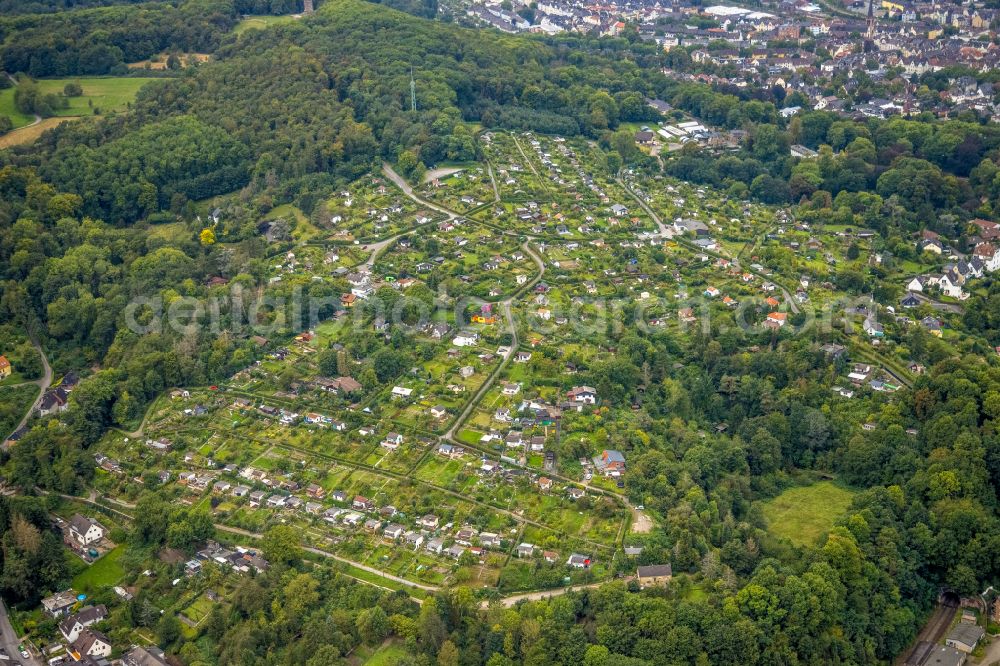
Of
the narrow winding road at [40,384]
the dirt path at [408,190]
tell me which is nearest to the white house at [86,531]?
the narrow winding road at [40,384]

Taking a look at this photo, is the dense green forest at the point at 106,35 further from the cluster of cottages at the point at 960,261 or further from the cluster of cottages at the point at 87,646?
the cluster of cottages at the point at 960,261

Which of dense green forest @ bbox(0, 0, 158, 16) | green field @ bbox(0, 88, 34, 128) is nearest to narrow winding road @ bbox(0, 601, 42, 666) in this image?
green field @ bbox(0, 88, 34, 128)

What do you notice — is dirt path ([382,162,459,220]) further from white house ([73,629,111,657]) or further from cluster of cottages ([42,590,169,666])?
white house ([73,629,111,657])

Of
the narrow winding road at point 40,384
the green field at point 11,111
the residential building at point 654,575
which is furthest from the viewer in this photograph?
the green field at point 11,111

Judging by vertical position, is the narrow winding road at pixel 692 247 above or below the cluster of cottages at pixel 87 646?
above

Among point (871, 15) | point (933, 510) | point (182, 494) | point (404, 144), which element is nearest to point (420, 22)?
point (404, 144)
